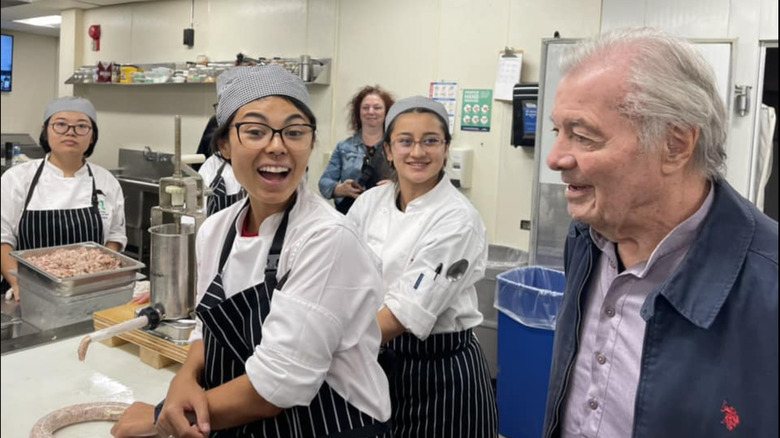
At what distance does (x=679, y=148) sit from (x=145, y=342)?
4.30ft

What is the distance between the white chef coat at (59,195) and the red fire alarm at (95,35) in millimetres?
463

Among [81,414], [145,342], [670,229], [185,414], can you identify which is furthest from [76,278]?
[670,229]

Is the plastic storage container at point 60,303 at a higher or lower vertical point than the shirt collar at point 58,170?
lower

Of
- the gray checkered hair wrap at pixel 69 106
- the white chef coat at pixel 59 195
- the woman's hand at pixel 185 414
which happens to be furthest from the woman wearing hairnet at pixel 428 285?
the gray checkered hair wrap at pixel 69 106

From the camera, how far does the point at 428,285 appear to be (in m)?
→ 1.50

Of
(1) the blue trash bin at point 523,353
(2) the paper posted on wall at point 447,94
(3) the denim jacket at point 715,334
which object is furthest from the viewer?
(2) the paper posted on wall at point 447,94

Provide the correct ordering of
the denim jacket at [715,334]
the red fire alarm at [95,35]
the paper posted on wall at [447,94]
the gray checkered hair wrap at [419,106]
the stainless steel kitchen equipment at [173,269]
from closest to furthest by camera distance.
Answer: the denim jacket at [715,334], the stainless steel kitchen equipment at [173,269], the gray checkered hair wrap at [419,106], the red fire alarm at [95,35], the paper posted on wall at [447,94]

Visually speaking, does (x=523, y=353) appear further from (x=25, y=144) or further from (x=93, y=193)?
(x=25, y=144)

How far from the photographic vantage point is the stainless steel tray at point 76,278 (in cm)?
168

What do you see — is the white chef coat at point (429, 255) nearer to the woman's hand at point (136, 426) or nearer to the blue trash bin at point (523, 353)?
the woman's hand at point (136, 426)

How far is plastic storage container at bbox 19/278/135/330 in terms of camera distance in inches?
67.3

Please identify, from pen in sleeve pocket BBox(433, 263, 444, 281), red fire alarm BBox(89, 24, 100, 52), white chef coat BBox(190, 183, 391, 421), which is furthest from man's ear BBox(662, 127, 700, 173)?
red fire alarm BBox(89, 24, 100, 52)

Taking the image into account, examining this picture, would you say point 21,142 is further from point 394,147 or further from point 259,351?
point 259,351

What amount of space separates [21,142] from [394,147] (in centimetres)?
135
